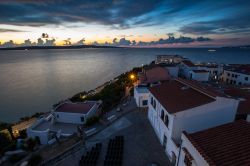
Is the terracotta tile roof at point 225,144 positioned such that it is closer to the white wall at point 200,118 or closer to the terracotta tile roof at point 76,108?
the white wall at point 200,118

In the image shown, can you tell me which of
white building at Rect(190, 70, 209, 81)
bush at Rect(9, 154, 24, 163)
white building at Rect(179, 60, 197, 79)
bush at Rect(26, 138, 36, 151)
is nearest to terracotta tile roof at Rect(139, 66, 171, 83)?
white building at Rect(190, 70, 209, 81)

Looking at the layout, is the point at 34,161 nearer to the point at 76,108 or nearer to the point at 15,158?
the point at 15,158

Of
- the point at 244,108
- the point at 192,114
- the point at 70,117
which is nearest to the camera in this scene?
the point at 192,114

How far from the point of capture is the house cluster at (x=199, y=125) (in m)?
10.7

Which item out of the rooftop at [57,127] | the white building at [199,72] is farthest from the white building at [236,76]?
the rooftop at [57,127]

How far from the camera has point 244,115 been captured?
1927 centimetres

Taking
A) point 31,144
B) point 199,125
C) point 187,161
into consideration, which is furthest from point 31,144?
point 199,125

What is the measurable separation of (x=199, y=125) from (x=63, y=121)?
74.9 feet

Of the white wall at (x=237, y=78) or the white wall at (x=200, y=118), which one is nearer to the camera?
the white wall at (x=200, y=118)

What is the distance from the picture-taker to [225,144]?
11.3 metres

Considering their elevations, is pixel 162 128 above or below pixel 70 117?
above

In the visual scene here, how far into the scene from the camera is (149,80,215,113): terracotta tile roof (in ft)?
50.6

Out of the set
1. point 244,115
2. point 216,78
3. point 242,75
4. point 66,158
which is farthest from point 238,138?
point 216,78

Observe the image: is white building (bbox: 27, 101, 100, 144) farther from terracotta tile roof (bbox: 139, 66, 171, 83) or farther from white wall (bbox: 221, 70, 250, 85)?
white wall (bbox: 221, 70, 250, 85)
